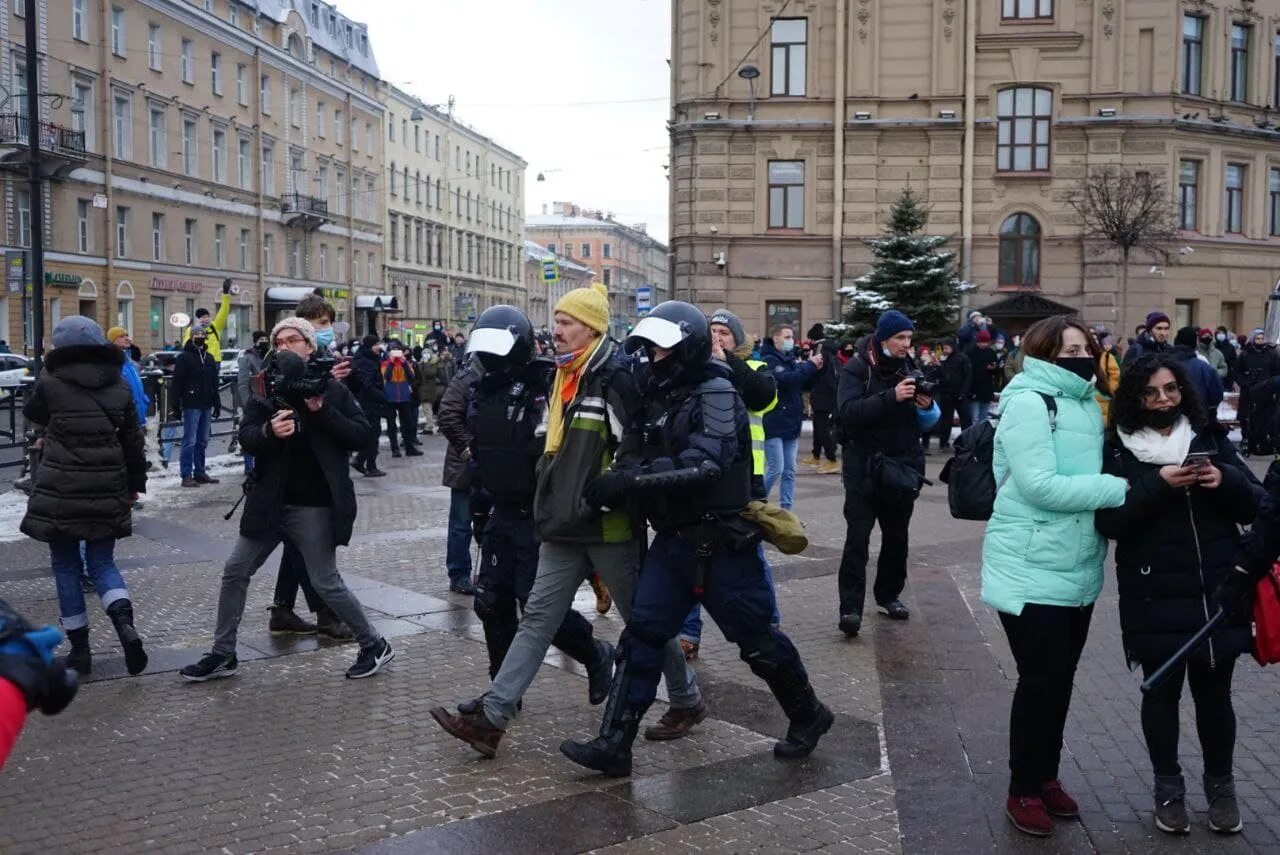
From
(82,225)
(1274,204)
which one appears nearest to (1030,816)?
(1274,204)

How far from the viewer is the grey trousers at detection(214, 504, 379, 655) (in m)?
6.69

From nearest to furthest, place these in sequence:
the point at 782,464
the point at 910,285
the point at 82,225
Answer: the point at 782,464 < the point at 910,285 < the point at 82,225

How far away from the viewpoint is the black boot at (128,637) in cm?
665

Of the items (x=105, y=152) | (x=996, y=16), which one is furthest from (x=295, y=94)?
(x=996, y=16)

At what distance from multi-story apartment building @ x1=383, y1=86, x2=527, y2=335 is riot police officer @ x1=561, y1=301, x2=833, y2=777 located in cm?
6032

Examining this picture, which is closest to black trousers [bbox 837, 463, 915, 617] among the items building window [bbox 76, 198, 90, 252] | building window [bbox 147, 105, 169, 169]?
building window [bbox 76, 198, 90, 252]

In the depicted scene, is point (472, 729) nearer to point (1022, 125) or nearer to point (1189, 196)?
point (1022, 125)

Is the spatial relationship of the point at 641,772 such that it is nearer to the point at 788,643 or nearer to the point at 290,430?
the point at 788,643

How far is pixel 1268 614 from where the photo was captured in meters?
4.27

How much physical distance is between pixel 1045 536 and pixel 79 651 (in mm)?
5086

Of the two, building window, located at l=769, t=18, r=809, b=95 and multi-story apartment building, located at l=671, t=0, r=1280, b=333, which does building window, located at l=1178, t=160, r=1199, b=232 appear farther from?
building window, located at l=769, t=18, r=809, b=95

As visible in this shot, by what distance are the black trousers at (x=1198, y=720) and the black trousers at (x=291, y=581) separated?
482cm

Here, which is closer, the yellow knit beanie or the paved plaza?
the paved plaza

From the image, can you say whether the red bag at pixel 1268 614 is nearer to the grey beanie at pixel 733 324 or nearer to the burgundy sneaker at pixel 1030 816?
the burgundy sneaker at pixel 1030 816
